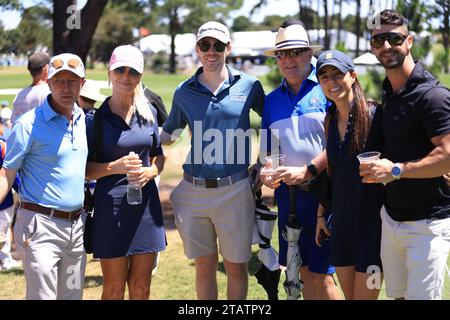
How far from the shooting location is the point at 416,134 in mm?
3596

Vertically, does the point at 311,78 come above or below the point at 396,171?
above

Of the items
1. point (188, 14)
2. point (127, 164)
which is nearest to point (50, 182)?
point (127, 164)

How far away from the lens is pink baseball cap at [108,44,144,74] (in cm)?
429

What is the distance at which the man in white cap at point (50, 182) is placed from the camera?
3.94 m

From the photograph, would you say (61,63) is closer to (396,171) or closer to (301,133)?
(301,133)

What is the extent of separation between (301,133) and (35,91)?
11.2 ft

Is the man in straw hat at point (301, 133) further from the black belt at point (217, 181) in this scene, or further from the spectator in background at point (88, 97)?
the spectator in background at point (88, 97)

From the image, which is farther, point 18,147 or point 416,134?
point 18,147

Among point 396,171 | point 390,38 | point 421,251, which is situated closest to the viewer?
point 396,171

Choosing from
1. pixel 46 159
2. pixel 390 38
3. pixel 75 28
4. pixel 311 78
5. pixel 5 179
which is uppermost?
pixel 75 28

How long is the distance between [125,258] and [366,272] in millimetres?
1707

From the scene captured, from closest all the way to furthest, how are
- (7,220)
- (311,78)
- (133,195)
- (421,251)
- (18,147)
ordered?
(421,251)
(18,147)
(133,195)
(311,78)
(7,220)
